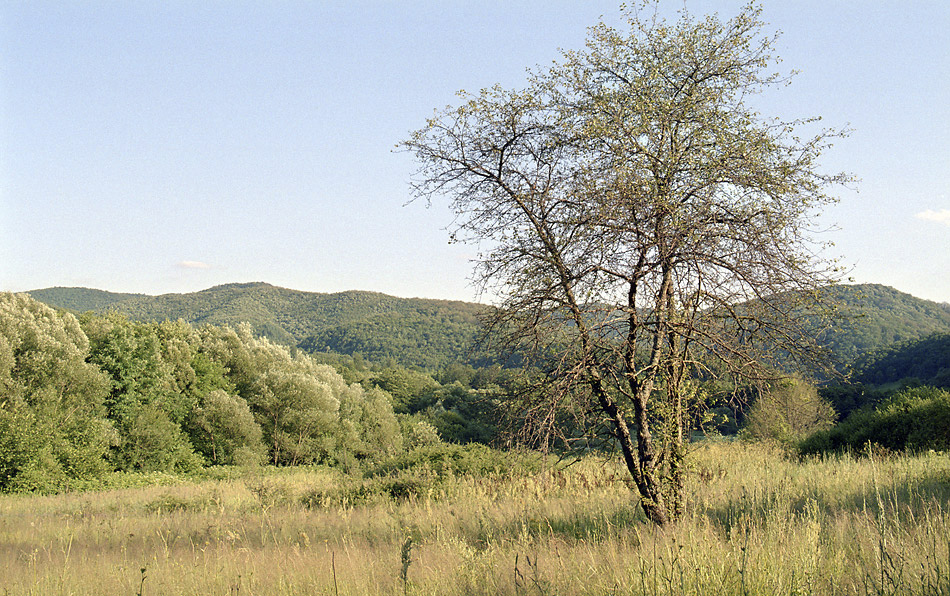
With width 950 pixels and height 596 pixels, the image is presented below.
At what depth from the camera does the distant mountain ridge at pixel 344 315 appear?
3706 inches

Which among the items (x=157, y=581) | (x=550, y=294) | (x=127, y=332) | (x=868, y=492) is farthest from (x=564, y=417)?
(x=127, y=332)

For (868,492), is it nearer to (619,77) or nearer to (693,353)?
(693,353)

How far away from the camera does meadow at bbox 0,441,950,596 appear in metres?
3.99

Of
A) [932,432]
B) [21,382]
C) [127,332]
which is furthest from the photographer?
[127,332]

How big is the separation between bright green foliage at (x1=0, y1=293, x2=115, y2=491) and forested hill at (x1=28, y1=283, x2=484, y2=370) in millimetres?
61945

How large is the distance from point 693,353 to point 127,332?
38.4 metres

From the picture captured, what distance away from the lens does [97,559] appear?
6852mm

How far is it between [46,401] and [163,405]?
777 cm

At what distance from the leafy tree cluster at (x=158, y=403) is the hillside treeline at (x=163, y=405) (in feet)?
0.23

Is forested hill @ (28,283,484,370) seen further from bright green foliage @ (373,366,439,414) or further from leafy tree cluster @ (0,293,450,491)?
leafy tree cluster @ (0,293,450,491)

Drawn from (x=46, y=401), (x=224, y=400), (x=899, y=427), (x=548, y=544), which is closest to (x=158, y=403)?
(x=224, y=400)

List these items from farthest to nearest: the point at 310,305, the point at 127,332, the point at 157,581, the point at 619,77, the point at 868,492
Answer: the point at 310,305 → the point at 127,332 → the point at 868,492 → the point at 619,77 → the point at 157,581

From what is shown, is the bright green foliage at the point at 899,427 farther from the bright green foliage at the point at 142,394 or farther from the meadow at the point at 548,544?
the bright green foliage at the point at 142,394

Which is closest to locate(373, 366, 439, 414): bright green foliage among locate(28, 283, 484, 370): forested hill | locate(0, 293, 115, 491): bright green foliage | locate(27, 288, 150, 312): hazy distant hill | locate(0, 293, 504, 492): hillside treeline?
locate(0, 293, 504, 492): hillside treeline
